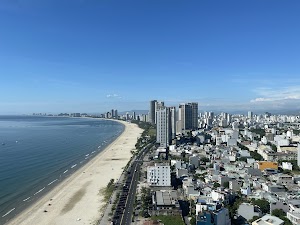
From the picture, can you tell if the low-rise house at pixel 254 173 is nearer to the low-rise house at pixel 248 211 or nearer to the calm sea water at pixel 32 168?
the low-rise house at pixel 248 211

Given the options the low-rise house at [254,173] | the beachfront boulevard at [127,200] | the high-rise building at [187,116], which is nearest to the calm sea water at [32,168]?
the beachfront boulevard at [127,200]

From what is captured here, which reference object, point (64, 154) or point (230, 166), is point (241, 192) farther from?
point (64, 154)

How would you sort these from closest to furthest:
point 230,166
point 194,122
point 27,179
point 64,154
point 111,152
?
point 27,179 → point 230,166 → point 64,154 → point 111,152 → point 194,122

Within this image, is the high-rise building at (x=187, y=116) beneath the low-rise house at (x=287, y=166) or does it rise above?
above

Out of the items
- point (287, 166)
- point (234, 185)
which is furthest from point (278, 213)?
point (287, 166)

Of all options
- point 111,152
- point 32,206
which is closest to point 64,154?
point 111,152

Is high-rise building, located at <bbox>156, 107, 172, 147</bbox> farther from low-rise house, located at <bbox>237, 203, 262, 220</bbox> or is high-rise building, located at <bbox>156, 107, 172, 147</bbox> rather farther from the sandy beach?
low-rise house, located at <bbox>237, 203, 262, 220</bbox>
